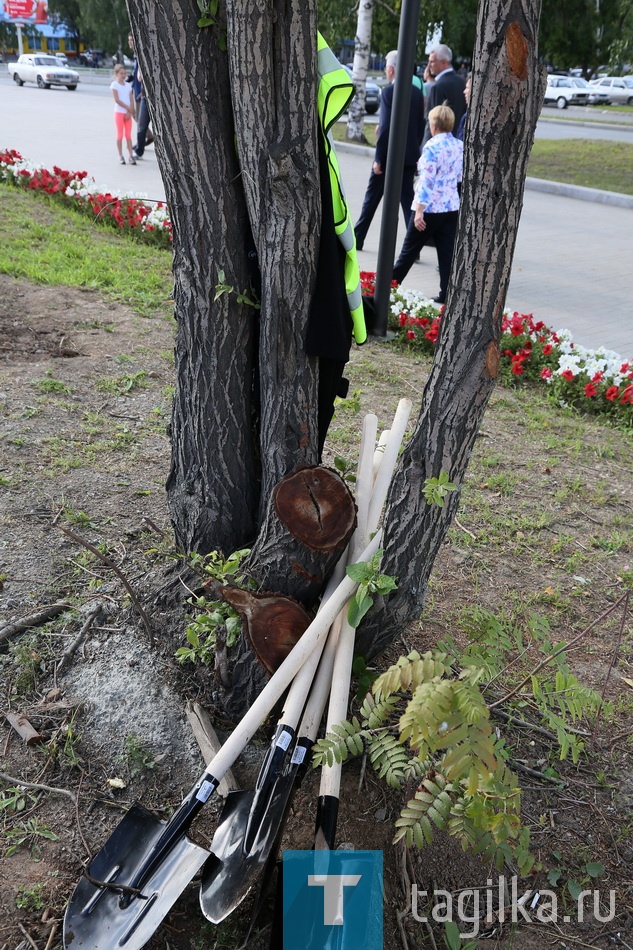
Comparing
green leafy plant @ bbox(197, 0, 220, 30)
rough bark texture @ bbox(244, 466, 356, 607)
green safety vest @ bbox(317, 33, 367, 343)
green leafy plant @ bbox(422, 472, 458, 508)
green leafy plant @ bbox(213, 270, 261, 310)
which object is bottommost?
rough bark texture @ bbox(244, 466, 356, 607)

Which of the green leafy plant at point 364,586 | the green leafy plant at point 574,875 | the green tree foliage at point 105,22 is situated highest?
the green tree foliage at point 105,22

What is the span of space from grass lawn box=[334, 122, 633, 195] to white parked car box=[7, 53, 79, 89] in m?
13.0

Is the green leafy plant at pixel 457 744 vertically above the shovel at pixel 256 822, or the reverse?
the green leafy plant at pixel 457 744

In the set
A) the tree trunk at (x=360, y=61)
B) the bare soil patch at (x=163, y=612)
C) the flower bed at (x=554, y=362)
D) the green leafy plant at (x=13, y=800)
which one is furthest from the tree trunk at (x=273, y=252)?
the tree trunk at (x=360, y=61)

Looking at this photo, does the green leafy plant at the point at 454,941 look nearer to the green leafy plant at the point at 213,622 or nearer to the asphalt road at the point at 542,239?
the green leafy plant at the point at 213,622

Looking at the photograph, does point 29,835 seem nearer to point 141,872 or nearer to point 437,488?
point 141,872

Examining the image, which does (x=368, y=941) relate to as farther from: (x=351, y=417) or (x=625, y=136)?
(x=625, y=136)

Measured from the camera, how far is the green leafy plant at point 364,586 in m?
2.19

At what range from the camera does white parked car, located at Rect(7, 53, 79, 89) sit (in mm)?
27906

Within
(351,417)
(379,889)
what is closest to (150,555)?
(379,889)

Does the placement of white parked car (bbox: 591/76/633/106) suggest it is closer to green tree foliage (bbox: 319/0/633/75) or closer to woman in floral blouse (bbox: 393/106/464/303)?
green tree foliage (bbox: 319/0/633/75)

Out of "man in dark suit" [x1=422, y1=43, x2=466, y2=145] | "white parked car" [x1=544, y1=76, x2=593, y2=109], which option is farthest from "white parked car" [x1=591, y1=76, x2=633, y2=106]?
"man in dark suit" [x1=422, y1=43, x2=466, y2=145]

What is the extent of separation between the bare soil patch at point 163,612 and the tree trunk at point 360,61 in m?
11.8

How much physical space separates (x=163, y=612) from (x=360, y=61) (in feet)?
52.4
